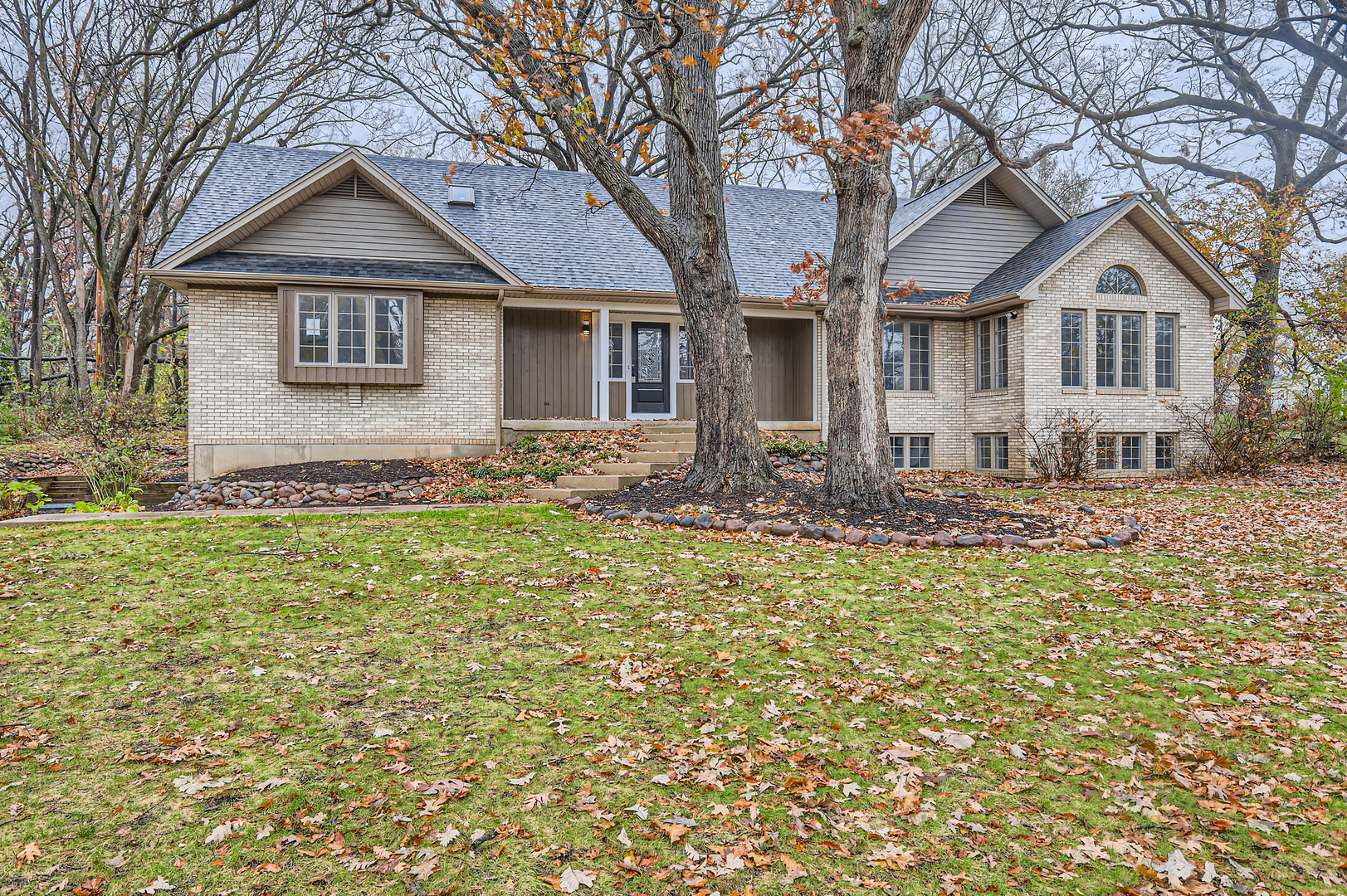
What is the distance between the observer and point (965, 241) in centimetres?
1664

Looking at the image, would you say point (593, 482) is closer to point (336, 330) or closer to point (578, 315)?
point (336, 330)

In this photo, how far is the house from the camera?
1284 cm

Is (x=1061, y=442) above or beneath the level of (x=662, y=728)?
above

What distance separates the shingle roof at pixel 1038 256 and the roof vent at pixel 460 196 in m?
10.6

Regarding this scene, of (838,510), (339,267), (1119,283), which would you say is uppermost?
(1119,283)

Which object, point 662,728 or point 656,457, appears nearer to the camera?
point 662,728

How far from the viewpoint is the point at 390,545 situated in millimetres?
6824

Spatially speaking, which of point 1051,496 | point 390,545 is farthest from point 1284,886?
point 1051,496

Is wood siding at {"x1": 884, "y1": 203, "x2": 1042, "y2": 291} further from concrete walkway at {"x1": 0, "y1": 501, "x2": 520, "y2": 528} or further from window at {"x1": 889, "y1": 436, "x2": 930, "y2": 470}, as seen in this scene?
concrete walkway at {"x1": 0, "y1": 501, "x2": 520, "y2": 528}

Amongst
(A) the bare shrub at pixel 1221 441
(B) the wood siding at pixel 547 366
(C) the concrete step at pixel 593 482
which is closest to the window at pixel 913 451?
(A) the bare shrub at pixel 1221 441

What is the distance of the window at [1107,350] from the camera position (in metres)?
15.4

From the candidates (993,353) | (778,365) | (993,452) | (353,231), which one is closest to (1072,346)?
(993,353)

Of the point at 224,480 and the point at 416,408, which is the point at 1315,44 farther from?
the point at 224,480

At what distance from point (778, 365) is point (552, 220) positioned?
5.81m
